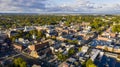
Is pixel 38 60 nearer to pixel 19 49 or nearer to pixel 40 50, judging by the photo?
pixel 40 50

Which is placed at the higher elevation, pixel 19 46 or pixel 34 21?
pixel 34 21

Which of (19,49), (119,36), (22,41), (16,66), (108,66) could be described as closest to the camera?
(16,66)

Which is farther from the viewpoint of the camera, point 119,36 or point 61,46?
point 119,36

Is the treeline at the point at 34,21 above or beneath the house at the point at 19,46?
above

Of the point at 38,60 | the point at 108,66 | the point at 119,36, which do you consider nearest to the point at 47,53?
the point at 38,60

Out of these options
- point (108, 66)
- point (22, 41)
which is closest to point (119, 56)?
point (108, 66)

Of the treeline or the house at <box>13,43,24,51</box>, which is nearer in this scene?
the house at <box>13,43,24,51</box>

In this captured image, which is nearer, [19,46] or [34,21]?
[19,46]

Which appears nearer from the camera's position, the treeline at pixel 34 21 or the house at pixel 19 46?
the house at pixel 19 46

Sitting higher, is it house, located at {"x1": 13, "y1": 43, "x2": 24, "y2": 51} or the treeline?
the treeline

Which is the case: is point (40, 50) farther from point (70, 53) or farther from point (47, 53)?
point (70, 53)

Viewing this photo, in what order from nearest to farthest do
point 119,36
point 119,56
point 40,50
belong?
point 119,56 < point 40,50 < point 119,36
